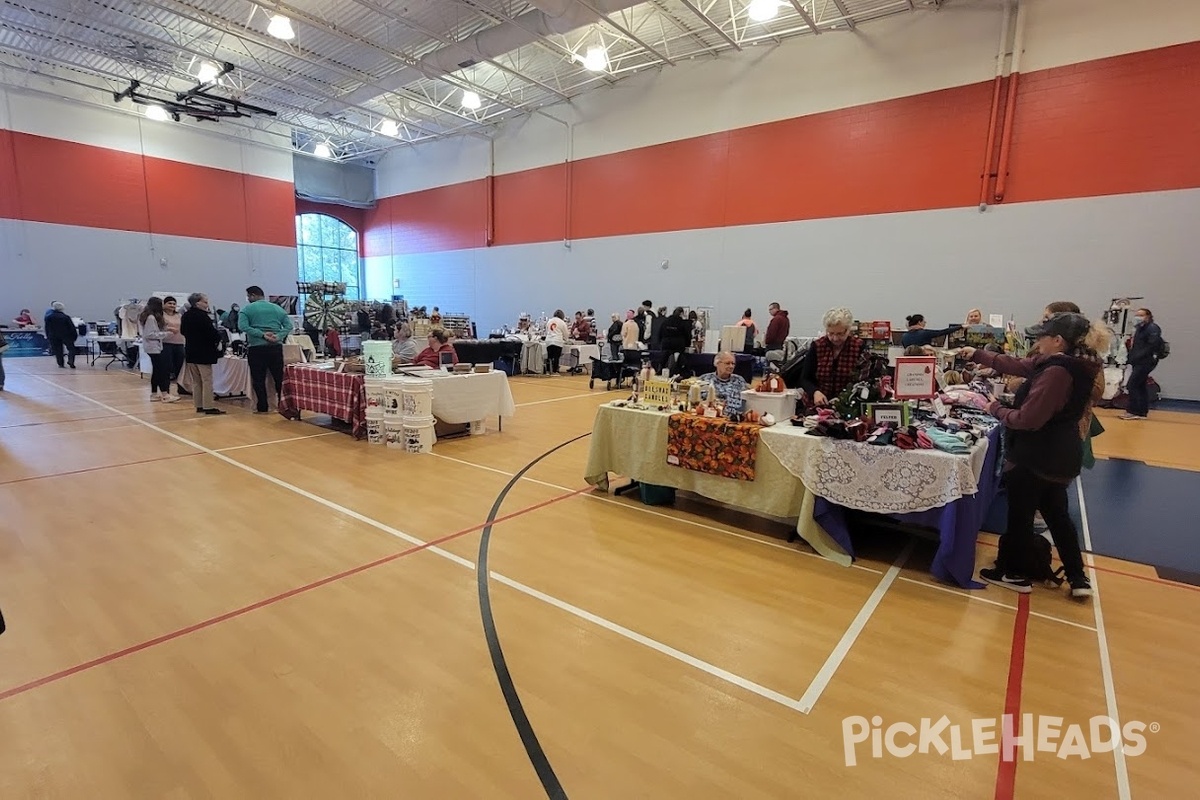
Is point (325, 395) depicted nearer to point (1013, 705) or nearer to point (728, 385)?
point (728, 385)

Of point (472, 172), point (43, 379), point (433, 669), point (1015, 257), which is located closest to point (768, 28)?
point (1015, 257)

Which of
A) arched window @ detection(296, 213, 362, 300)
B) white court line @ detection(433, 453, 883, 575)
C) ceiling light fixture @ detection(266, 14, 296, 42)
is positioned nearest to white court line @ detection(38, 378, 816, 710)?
white court line @ detection(433, 453, 883, 575)

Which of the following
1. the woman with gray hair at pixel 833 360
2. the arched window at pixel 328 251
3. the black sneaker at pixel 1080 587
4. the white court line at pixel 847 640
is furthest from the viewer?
the arched window at pixel 328 251

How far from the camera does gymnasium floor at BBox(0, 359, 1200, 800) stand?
166cm

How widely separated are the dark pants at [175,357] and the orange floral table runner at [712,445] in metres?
7.66

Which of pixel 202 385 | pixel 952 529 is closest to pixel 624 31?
pixel 202 385

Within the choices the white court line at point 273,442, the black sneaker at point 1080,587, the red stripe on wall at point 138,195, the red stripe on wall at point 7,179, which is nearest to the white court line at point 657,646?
the black sneaker at point 1080,587

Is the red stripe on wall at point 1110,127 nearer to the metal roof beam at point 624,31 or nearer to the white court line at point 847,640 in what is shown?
the metal roof beam at point 624,31

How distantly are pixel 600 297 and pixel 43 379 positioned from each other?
11070 mm

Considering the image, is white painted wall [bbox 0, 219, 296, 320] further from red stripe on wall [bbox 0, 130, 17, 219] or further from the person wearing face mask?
the person wearing face mask

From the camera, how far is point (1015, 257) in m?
8.96

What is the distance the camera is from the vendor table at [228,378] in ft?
25.1

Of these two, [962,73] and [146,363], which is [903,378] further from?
[146,363]

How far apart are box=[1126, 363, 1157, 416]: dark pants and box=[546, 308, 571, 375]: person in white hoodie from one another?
31.3ft
